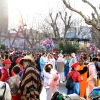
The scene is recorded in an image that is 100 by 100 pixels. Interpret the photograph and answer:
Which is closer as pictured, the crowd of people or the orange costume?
the crowd of people

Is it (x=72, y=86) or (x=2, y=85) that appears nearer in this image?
(x=2, y=85)

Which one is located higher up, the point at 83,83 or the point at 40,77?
the point at 40,77

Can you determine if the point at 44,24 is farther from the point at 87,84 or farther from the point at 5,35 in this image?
the point at 87,84

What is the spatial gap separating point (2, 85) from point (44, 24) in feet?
149

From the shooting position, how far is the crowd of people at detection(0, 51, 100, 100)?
6406 millimetres

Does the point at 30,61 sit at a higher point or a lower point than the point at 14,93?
higher

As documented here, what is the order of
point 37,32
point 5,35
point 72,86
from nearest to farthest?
point 72,86, point 37,32, point 5,35

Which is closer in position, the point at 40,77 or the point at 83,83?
the point at 40,77

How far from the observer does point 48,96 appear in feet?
35.0

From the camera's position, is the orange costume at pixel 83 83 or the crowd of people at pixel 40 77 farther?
the orange costume at pixel 83 83

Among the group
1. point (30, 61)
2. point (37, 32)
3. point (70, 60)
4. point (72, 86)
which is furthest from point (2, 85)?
point (37, 32)

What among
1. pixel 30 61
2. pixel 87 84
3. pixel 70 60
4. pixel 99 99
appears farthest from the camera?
pixel 70 60

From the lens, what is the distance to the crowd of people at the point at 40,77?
6406 millimetres

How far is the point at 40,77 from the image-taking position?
6602 millimetres
